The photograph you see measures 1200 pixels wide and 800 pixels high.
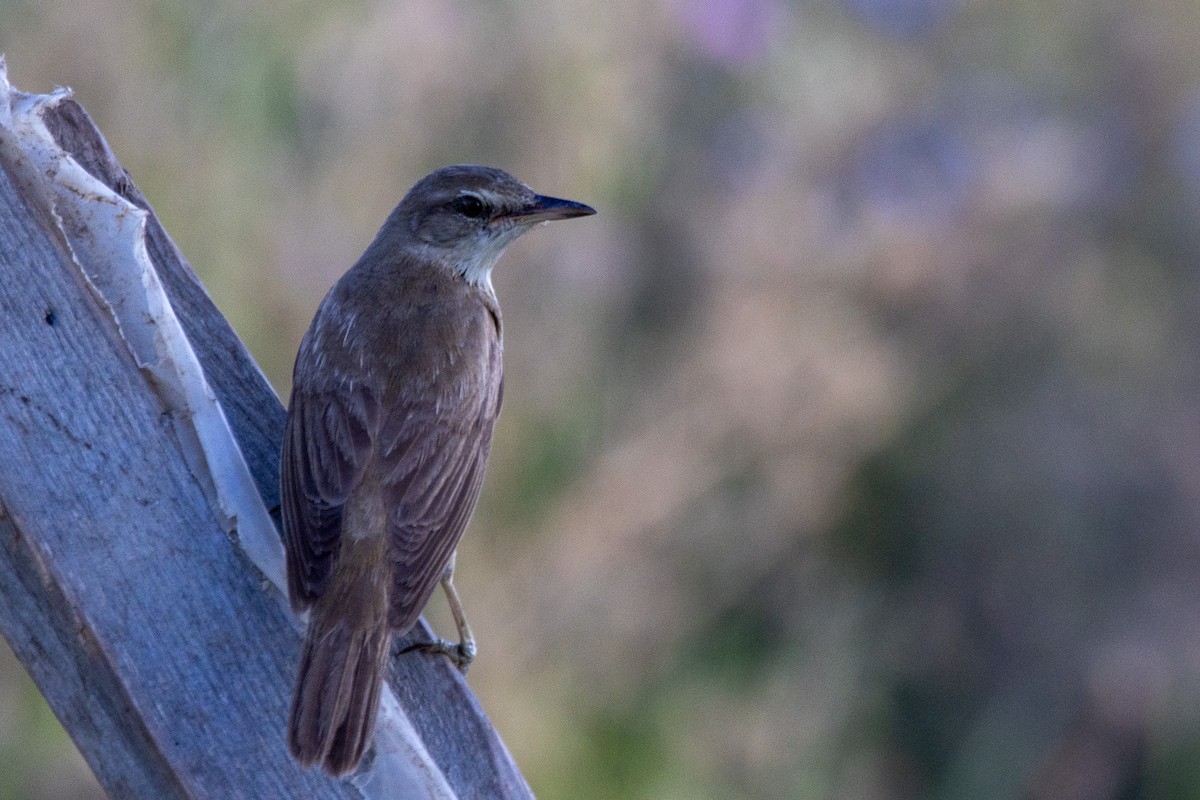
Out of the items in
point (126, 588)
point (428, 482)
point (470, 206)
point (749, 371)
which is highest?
point (470, 206)

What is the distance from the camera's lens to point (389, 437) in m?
3.13

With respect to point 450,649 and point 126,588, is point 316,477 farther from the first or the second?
point 126,588

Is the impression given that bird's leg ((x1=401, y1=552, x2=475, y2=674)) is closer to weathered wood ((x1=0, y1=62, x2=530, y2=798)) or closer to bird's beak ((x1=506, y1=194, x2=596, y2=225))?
weathered wood ((x1=0, y1=62, x2=530, y2=798))

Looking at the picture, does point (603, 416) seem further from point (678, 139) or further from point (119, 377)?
point (119, 377)

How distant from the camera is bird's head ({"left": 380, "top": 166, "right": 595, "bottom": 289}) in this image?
159 inches

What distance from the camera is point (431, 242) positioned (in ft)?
13.1

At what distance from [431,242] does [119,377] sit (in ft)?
6.33

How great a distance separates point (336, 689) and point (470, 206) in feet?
7.58

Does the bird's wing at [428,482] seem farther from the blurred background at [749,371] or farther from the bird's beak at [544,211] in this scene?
the blurred background at [749,371]

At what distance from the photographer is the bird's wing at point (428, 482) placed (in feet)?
9.11

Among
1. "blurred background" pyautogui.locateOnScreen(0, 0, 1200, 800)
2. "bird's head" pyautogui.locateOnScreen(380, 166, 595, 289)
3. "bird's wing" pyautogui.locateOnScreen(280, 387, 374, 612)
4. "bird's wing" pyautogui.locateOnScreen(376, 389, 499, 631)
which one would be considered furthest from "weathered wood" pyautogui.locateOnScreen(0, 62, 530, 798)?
"blurred background" pyautogui.locateOnScreen(0, 0, 1200, 800)

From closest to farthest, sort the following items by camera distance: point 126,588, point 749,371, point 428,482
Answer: point 126,588, point 428,482, point 749,371

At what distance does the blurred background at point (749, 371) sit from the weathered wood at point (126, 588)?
2933 millimetres

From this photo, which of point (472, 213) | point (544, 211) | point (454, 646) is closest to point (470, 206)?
point (472, 213)
